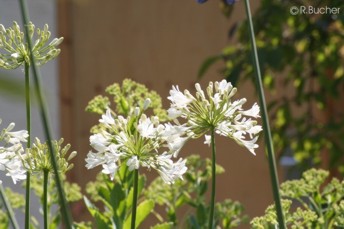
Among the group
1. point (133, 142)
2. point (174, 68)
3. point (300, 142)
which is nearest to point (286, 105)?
point (300, 142)

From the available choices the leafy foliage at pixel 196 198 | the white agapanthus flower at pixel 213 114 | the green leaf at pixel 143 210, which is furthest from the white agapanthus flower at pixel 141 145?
the leafy foliage at pixel 196 198

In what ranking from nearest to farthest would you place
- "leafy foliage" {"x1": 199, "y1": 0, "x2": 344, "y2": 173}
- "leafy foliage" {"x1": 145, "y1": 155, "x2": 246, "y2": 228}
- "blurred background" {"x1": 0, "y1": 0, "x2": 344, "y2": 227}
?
1. "leafy foliage" {"x1": 145, "y1": 155, "x2": 246, "y2": 228}
2. "leafy foliage" {"x1": 199, "y1": 0, "x2": 344, "y2": 173}
3. "blurred background" {"x1": 0, "y1": 0, "x2": 344, "y2": 227}

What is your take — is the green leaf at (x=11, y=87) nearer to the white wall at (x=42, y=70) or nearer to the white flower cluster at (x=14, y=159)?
the white flower cluster at (x=14, y=159)

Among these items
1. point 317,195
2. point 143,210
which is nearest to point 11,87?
point 143,210

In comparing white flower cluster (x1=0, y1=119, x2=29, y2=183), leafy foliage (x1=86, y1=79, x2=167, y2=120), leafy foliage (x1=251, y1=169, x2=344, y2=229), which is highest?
leafy foliage (x1=86, y1=79, x2=167, y2=120)

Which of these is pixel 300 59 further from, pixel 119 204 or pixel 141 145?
pixel 141 145

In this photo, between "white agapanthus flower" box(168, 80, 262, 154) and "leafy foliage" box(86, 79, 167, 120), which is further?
"leafy foliage" box(86, 79, 167, 120)

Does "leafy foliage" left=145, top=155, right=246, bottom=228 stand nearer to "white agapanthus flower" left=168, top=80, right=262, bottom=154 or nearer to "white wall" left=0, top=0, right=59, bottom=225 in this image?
"white agapanthus flower" left=168, top=80, right=262, bottom=154

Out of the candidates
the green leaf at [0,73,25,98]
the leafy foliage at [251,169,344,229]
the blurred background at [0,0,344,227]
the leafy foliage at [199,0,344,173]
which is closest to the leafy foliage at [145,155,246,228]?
the leafy foliage at [251,169,344,229]
